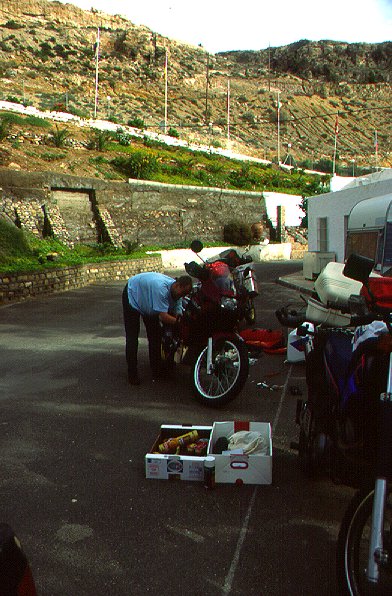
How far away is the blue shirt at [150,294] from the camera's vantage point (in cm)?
681

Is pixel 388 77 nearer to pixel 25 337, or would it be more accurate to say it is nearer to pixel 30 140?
pixel 30 140

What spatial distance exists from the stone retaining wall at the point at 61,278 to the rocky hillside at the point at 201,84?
3154 cm

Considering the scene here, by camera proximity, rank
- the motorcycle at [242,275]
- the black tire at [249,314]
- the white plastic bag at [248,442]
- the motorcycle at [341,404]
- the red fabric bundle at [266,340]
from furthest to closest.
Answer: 1. the black tire at [249,314]
2. the motorcycle at [242,275]
3. the red fabric bundle at [266,340]
4. the white plastic bag at [248,442]
5. the motorcycle at [341,404]

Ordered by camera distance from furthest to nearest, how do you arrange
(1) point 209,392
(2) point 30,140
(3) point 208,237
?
(3) point 208,237 → (2) point 30,140 → (1) point 209,392

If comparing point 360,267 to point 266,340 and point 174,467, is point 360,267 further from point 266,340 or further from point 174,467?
point 266,340

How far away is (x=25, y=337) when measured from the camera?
1063 centimetres

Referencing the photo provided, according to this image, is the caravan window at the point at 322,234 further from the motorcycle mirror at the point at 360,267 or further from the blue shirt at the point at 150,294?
the motorcycle mirror at the point at 360,267

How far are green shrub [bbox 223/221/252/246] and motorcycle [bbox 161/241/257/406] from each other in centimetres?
3289

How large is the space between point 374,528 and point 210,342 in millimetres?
3847

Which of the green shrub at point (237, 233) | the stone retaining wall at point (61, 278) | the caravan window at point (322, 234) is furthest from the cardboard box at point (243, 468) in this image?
the green shrub at point (237, 233)

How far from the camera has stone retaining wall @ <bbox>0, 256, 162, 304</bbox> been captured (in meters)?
15.3

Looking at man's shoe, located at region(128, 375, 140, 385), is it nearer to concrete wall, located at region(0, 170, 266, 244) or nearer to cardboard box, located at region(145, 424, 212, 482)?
cardboard box, located at region(145, 424, 212, 482)

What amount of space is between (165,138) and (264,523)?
168 ft

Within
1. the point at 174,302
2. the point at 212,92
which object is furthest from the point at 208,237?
the point at 212,92
